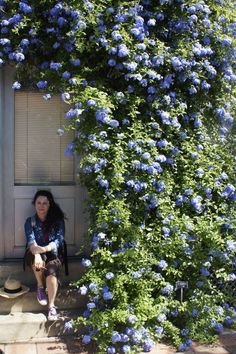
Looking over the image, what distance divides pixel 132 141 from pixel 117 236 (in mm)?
921

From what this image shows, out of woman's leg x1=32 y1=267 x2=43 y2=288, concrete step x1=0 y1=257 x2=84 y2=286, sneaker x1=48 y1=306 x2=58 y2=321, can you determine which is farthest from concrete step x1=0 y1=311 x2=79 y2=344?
concrete step x1=0 y1=257 x2=84 y2=286

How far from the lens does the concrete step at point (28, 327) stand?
4.60 metres

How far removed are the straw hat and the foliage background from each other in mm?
719

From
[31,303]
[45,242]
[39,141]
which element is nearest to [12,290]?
[31,303]

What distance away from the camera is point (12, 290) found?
480 cm

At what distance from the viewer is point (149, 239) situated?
15.3 ft

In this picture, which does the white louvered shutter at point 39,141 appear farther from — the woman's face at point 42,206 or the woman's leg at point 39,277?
the woman's leg at point 39,277

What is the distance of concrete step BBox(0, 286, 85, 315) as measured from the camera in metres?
4.86

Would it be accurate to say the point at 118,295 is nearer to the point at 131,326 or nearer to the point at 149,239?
the point at 131,326

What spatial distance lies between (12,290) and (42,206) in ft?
2.93

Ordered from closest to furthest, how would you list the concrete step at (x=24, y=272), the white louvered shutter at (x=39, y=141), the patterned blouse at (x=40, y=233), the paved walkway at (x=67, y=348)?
the paved walkway at (x=67, y=348) → the patterned blouse at (x=40, y=233) → the concrete step at (x=24, y=272) → the white louvered shutter at (x=39, y=141)

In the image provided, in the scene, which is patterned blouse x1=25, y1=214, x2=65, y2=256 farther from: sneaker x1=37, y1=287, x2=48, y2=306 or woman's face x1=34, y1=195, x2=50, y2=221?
sneaker x1=37, y1=287, x2=48, y2=306

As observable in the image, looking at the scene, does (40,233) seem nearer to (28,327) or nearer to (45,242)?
(45,242)

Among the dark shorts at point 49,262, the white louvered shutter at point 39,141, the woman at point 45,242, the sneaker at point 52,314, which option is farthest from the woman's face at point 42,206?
the sneaker at point 52,314
